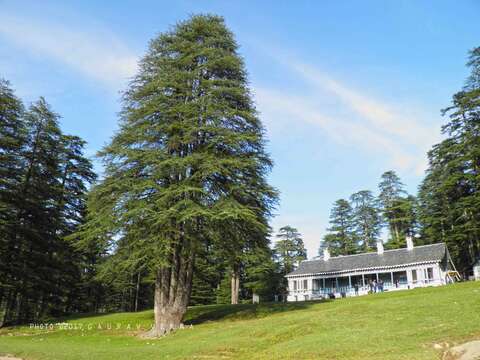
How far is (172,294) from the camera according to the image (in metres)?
22.1

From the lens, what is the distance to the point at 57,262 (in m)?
35.0

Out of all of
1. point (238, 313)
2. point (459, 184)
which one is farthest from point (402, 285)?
point (238, 313)

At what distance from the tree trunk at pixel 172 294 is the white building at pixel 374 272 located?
27.4m

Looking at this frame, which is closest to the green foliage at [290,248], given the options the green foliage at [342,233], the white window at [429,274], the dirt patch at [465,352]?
the green foliage at [342,233]

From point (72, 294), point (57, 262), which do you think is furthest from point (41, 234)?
point (72, 294)

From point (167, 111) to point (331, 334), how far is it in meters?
14.4

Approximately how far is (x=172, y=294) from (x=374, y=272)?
29397 millimetres

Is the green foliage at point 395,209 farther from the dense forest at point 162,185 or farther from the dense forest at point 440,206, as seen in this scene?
the dense forest at point 162,185

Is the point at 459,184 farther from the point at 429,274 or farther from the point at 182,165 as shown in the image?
the point at 182,165

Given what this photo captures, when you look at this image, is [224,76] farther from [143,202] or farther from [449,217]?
[449,217]

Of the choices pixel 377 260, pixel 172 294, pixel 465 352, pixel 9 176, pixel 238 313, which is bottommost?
pixel 465 352

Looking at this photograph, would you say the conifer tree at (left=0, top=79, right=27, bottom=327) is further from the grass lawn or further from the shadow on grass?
the shadow on grass

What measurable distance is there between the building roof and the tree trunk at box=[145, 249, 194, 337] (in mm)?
28590

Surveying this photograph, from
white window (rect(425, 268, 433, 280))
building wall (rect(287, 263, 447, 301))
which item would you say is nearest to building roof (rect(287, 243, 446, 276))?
building wall (rect(287, 263, 447, 301))
